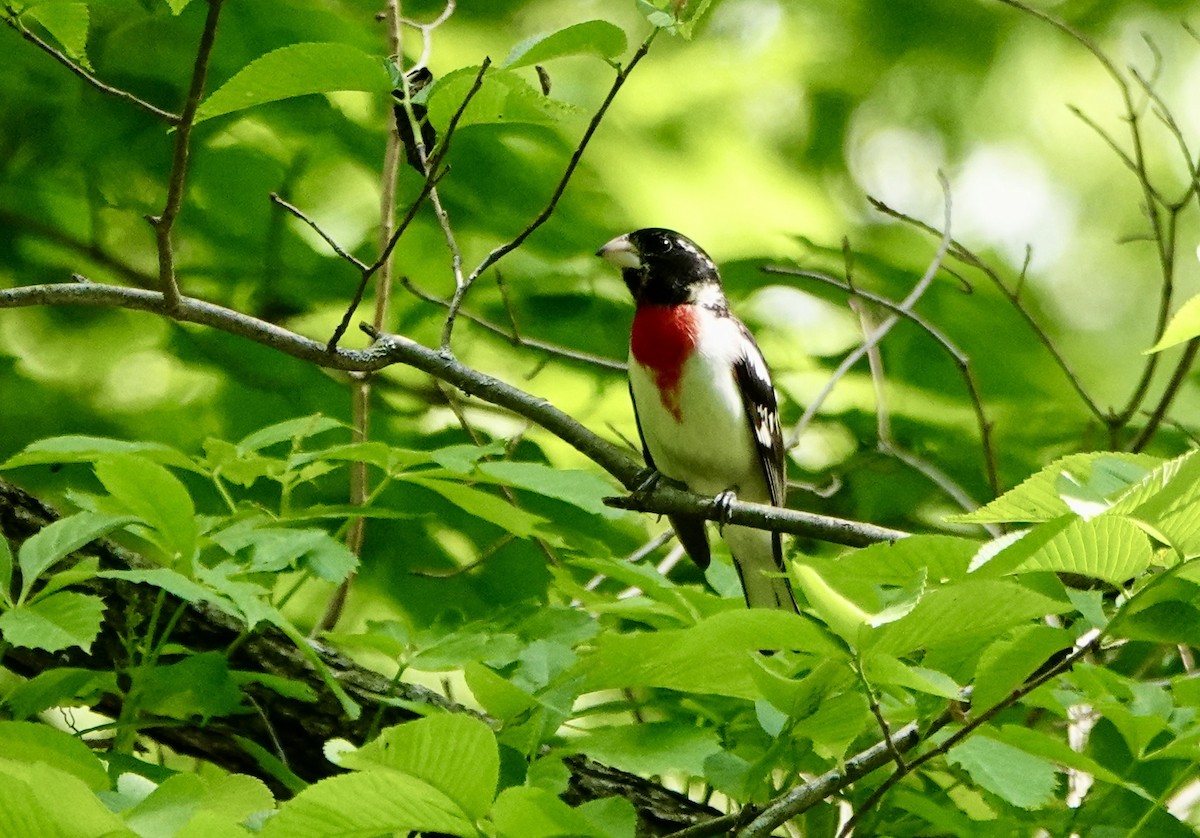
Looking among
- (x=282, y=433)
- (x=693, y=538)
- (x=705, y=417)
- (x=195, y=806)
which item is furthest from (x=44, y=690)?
(x=705, y=417)

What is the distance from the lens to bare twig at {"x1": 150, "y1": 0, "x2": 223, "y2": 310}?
4.70ft

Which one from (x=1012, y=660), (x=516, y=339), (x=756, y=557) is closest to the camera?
(x=1012, y=660)

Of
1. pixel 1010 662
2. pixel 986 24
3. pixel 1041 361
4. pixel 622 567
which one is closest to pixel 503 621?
pixel 622 567

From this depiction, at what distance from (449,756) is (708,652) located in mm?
296

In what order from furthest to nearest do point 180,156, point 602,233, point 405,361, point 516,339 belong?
point 602,233, point 516,339, point 405,361, point 180,156

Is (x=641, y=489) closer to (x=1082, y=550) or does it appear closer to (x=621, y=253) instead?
(x=621, y=253)

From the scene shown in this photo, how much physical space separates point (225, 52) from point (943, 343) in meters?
1.93

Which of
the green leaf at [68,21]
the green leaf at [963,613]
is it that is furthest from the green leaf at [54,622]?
the green leaf at [963,613]

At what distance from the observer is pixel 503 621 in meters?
1.90

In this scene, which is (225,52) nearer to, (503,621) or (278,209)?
(278,209)

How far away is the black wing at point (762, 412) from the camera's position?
350cm

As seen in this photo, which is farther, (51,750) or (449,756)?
(51,750)

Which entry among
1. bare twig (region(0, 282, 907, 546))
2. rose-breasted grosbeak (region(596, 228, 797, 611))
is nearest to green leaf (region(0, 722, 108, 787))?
bare twig (region(0, 282, 907, 546))

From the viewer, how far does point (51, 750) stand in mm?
1275
